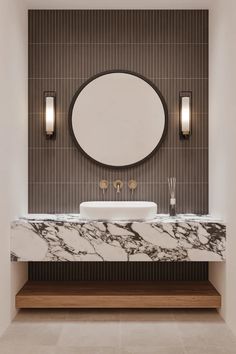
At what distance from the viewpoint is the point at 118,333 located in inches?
130

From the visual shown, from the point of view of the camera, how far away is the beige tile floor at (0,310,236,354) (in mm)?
3006

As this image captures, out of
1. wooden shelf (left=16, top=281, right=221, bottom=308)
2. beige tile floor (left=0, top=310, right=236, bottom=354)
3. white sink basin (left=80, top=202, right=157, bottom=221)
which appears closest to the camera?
beige tile floor (left=0, top=310, right=236, bottom=354)

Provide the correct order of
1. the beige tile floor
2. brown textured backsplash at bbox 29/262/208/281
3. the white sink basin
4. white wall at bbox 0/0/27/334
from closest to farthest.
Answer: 1. the beige tile floor
2. white wall at bbox 0/0/27/334
3. the white sink basin
4. brown textured backsplash at bbox 29/262/208/281

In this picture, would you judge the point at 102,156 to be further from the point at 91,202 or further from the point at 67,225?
the point at 67,225

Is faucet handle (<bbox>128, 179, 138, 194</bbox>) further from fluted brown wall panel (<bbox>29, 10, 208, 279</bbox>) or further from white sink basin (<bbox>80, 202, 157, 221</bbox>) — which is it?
white sink basin (<bbox>80, 202, 157, 221</bbox>)

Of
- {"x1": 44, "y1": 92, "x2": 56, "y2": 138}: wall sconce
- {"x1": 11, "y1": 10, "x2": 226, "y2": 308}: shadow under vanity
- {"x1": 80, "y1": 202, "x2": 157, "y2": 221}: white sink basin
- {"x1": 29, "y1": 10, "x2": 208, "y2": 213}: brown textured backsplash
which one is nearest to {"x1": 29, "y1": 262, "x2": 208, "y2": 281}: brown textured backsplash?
{"x1": 11, "y1": 10, "x2": 226, "y2": 308}: shadow under vanity

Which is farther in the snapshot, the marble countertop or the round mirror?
the round mirror

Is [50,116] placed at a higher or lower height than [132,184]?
higher

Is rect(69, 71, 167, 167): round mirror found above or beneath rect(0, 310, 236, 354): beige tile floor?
above

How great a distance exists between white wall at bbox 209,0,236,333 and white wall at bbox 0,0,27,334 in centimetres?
164

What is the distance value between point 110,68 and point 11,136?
1.19 m

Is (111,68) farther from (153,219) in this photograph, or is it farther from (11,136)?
(153,219)

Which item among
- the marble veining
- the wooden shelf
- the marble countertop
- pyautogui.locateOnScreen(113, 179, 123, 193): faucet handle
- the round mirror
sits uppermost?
the round mirror

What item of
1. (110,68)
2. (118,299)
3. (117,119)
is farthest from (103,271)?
(110,68)
